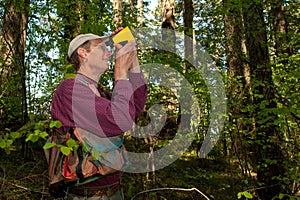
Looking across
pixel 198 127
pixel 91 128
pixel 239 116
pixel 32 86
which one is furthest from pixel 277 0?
pixel 32 86

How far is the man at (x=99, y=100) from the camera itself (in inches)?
70.4

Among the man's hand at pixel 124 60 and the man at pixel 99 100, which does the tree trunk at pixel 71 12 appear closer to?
the man at pixel 99 100

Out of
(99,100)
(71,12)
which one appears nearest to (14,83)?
(71,12)

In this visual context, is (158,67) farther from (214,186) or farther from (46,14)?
(214,186)

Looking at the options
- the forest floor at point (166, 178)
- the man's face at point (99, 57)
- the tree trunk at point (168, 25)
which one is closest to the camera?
the man's face at point (99, 57)

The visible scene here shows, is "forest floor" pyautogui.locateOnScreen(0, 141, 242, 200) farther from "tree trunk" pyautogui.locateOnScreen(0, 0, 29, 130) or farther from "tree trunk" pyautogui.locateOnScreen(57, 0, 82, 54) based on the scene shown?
"tree trunk" pyautogui.locateOnScreen(57, 0, 82, 54)

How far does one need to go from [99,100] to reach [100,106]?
0.15ft

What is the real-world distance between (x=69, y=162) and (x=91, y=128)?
0.83 feet

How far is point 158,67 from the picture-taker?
18.0 ft

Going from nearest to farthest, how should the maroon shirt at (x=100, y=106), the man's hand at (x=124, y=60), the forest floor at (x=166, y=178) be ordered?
1. the maroon shirt at (x=100, y=106)
2. the man's hand at (x=124, y=60)
3. the forest floor at (x=166, y=178)

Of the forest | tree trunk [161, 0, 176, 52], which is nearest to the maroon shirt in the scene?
the forest

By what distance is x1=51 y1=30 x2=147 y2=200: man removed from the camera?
1788 mm

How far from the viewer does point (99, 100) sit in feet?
5.93

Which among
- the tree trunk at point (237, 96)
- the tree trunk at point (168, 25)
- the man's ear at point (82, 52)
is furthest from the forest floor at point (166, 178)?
the man's ear at point (82, 52)
